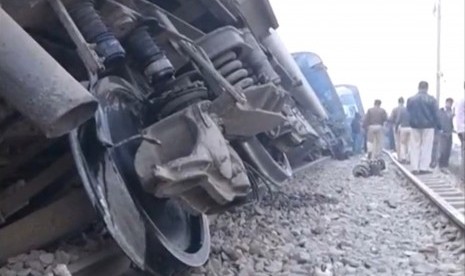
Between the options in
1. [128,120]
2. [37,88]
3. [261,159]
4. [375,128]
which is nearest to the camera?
[37,88]

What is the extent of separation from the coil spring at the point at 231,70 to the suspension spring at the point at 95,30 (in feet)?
4.27

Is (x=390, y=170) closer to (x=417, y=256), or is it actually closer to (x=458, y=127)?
(x=458, y=127)

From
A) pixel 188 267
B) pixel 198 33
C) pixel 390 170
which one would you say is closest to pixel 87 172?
pixel 188 267

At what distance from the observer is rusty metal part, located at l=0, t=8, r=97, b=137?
2375mm

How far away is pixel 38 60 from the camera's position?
7.98 ft

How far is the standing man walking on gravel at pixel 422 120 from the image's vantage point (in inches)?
412

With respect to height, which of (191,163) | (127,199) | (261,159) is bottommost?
(261,159)

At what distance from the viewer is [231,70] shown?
14.7 ft

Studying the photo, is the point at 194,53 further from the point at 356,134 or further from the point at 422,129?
the point at 356,134

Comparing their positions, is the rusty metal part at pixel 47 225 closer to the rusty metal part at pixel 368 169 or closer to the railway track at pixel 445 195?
the railway track at pixel 445 195

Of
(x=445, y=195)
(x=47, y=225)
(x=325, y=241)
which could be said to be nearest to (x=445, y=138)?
(x=445, y=195)

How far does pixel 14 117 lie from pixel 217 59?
6.39ft

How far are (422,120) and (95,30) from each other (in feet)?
27.1

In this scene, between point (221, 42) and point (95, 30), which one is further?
point (221, 42)
